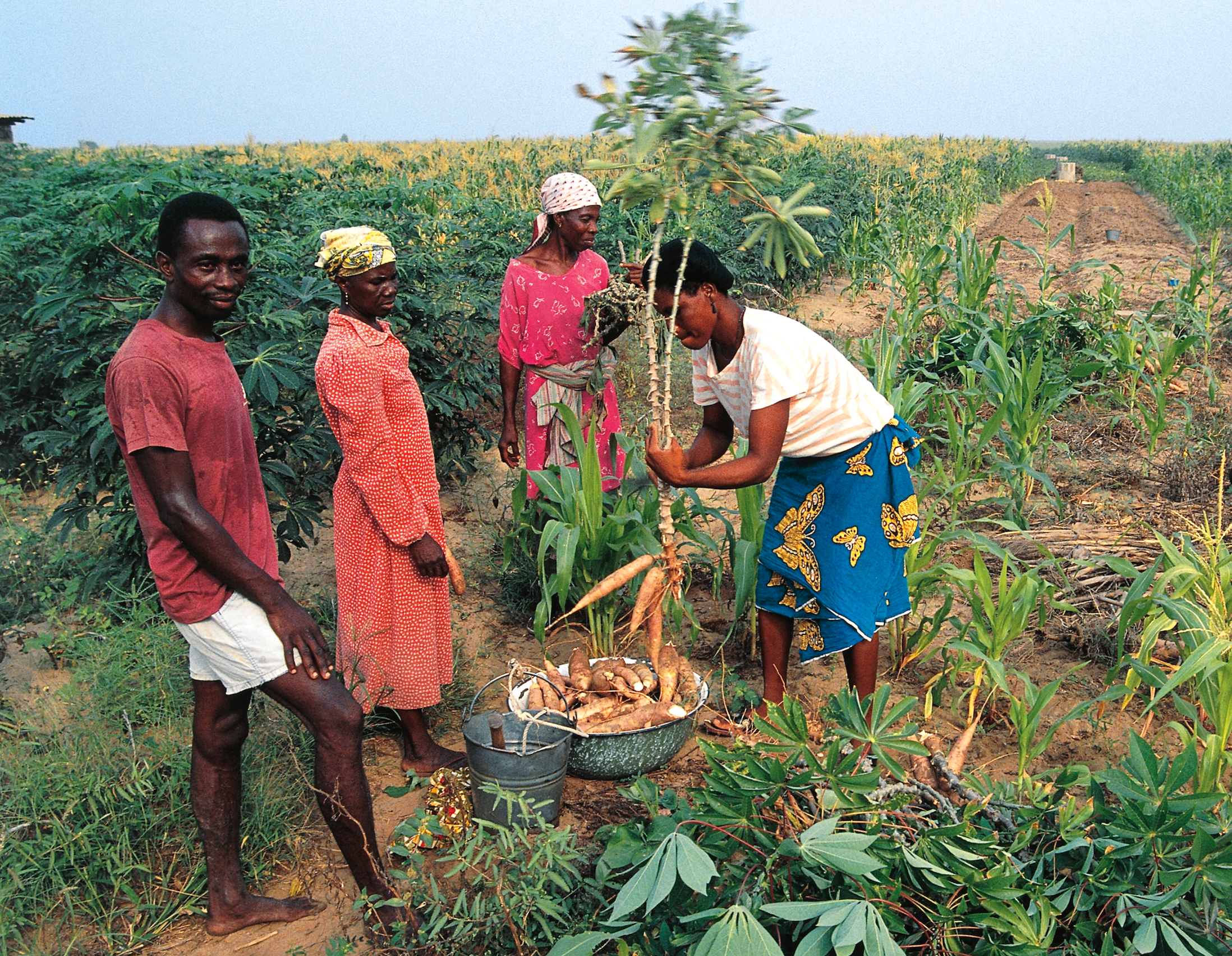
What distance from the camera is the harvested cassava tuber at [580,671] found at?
2.73m

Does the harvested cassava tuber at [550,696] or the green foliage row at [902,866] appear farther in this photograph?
the harvested cassava tuber at [550,696]

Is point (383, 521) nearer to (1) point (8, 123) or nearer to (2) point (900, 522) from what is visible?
(2) point (900, 522)

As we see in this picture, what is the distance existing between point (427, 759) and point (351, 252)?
5.19 feet

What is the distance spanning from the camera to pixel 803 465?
2645mm

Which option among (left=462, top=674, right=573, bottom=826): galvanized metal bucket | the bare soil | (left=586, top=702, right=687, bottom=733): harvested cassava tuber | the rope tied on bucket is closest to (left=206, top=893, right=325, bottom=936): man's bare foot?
the bare soil

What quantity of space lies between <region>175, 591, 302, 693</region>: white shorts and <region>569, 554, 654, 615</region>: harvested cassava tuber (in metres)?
0.91

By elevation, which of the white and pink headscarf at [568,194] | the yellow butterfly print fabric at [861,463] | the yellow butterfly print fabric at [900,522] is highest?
the white and pink headscarf at [568,194]

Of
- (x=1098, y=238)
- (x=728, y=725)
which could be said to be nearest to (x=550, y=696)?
(x=728, y=725)

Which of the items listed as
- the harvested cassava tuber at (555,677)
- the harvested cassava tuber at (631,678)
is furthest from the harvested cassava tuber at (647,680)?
the harvested cassava tuber at (555,677)

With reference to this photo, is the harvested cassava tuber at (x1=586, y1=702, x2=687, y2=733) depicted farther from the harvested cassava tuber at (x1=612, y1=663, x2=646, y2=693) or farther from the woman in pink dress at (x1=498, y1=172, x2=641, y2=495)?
the woman in pink dress at (x1=498, y1=172, x2=641, y2=495)

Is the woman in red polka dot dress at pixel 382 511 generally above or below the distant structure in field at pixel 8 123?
below

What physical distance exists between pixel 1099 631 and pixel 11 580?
4.80m

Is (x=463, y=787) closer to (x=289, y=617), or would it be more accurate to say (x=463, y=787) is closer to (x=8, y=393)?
(x=289, y=617)

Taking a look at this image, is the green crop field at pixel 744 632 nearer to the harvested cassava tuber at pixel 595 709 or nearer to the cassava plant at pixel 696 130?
the cassava plant at pixel 696 130
